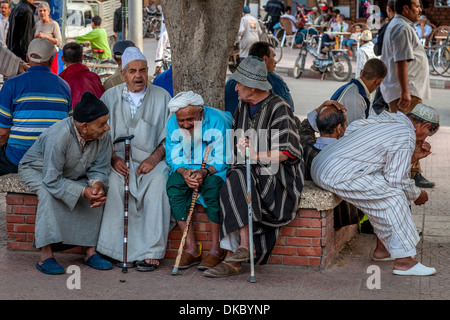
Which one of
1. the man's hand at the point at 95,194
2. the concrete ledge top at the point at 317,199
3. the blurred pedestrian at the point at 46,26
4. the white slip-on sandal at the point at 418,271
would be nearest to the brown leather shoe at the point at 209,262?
the concrete ledge top at the point at 317,199

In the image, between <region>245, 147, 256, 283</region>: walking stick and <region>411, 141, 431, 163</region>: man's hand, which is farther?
<region>411, 141, 431, 163</region>: man's hand

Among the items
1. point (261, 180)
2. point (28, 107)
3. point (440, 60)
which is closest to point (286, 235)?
point (261, 180)

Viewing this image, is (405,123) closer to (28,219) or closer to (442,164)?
(28,219)

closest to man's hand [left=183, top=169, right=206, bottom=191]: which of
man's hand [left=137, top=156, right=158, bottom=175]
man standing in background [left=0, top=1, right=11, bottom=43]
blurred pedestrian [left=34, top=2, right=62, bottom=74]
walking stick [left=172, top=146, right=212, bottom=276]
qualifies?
walking stick [left=172, top=146, right=212, bottom=276]

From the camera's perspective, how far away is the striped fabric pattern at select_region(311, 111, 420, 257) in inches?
216

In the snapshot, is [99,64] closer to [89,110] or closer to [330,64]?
[330,64]

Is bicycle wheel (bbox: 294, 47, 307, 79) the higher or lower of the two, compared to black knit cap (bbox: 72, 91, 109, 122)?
lower

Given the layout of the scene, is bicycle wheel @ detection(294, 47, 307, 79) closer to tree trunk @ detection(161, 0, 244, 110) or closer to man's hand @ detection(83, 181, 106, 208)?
tree trunk @ detection(161, 0, 244, 110)

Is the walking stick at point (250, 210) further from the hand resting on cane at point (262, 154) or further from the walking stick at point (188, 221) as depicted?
the walking stick at point (188, 221)

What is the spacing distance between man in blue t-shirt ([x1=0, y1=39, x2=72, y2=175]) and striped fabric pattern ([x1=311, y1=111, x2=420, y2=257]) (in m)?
2.23

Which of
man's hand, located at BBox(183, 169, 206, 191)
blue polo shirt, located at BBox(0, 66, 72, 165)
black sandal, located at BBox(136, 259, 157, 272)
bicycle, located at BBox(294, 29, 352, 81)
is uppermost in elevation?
blue polo shirt, located at BBox(0, 66, 72, 165)

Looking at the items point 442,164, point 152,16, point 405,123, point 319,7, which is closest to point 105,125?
point 405,123

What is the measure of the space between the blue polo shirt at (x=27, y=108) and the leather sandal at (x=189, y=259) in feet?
5.07

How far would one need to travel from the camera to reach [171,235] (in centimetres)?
588
